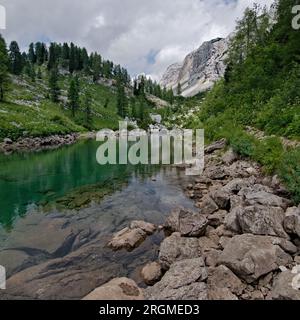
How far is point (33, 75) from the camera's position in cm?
10744

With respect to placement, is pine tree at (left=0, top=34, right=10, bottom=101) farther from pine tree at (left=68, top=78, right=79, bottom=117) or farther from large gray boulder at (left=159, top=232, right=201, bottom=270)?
large gray boulder at (left=159, top=232, right=201, bottom=270)

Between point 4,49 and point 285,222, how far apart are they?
7499 centimetres

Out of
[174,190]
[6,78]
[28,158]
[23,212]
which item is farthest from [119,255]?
[6,78]

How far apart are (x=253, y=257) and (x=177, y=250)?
9.31 feet

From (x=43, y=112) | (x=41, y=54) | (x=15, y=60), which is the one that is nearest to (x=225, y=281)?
(x=43, y=112)

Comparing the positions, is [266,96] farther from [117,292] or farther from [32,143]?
[32,143]

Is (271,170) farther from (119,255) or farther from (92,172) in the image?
(92,172)

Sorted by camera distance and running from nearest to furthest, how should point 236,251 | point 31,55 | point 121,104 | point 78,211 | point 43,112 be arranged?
point 236,251, point 78,211, point 43,112, point 121,104, point 31,55

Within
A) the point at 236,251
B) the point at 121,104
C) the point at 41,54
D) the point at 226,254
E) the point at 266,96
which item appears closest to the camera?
the point at 236,251

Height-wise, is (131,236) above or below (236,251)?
below

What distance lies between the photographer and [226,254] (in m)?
8.62

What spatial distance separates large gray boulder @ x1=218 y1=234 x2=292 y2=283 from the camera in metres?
7.67

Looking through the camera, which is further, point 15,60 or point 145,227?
point 15,60

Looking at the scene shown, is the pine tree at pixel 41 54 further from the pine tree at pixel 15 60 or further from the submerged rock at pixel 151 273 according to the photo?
the submerged rock at pixel 151 273
